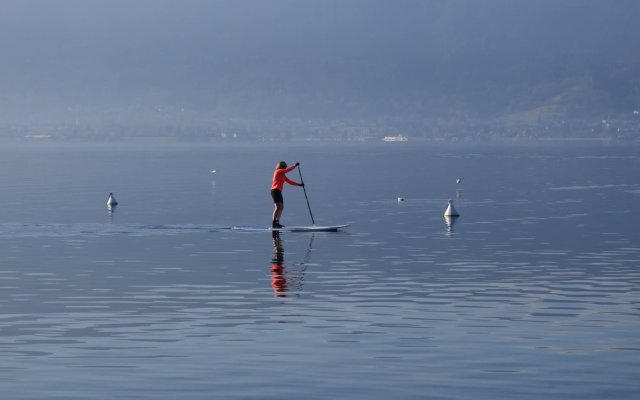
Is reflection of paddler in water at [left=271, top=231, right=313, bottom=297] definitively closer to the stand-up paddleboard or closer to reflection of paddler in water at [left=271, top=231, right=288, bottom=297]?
reflection of paddler in water at [left=271, top=231, right=288, bottom=297]

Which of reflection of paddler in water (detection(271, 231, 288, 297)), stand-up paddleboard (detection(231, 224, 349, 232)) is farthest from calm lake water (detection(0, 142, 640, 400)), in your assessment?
stand-up paddleboard (detection(231, 224, 349, 232))

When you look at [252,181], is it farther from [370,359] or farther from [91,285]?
[370,359]

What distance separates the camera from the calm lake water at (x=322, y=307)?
914 inches

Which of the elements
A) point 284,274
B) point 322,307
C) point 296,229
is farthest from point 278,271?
point 296,229

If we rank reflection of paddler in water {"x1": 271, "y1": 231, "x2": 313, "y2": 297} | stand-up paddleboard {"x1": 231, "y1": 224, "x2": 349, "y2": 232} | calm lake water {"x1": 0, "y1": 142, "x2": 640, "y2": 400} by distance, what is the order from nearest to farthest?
calm lake water {"x1": 0, "y1": 142, "x2": 640, "y2": 400} → reflection of paddler in water {"x1": 271, "y1": 231, "x2": 313, "y2": 297} → stand-up paddleboard {"x1": 231, "y1": 224, "x2": 349, "y2": 232}

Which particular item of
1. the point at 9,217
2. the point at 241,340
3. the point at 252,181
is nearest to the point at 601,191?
the point at 252,181

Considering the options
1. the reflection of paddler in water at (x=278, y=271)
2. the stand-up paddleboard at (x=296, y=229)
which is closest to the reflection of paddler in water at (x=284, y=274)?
the reflection of paddler in water at (x=278, y=271)

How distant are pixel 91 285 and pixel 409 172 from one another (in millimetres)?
107044

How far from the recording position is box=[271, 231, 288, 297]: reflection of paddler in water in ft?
116

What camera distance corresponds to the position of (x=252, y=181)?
118250 mm

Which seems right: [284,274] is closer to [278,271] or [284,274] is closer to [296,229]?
[278,271]

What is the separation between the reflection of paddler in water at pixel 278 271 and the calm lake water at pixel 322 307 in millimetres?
52

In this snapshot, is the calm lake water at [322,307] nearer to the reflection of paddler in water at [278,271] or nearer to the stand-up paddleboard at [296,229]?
the reflection of paddler in water at [278,271]

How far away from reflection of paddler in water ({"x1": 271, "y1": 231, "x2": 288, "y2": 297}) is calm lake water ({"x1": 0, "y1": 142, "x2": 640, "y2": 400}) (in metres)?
0.05
